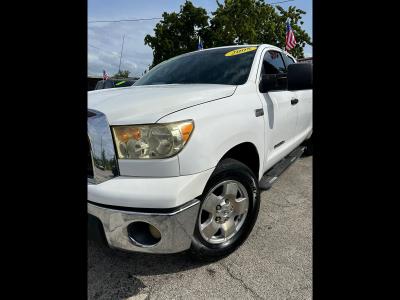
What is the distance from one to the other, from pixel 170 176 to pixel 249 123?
822 millimetres

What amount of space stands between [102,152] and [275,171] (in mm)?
1722

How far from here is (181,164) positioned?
1591mm

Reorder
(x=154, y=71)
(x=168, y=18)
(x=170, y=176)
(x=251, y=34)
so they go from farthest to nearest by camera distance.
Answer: (x=168, y=18)
(x=251, y=34)
(x=154, y=71)
(x=170, y=176)

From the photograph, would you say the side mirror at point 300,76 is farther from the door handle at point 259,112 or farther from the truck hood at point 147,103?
the truck hood at point 147,103

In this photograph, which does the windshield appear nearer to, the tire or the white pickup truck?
the white pickup truck

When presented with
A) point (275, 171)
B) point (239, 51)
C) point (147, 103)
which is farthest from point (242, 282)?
point (239, 51)

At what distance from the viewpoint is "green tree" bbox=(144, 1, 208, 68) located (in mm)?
21906

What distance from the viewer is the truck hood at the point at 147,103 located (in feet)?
5.31

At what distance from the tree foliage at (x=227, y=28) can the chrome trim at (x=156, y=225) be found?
17914 mm

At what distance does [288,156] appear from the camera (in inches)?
128

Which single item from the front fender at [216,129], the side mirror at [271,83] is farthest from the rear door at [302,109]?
the front fender at [216,129]
